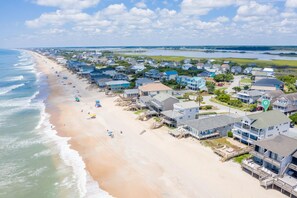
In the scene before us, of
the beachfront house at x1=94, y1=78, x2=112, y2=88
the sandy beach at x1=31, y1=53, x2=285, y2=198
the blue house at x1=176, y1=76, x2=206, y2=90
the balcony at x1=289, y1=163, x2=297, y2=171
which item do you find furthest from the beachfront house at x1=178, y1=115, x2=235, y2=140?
the beachfront house at x1=94, y1=78, x2=112, y2=88

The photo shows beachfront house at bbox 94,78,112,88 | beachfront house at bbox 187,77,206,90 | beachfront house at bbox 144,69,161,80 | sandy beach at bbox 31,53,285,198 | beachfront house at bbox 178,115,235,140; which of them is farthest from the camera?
beachfront house at bbox 144,69,161,80

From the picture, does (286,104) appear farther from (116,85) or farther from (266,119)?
(116,85)

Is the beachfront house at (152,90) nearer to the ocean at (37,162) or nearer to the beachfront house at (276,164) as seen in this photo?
the ocean at (37,162)

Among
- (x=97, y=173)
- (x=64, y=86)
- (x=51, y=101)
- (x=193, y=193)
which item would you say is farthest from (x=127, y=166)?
(x=64, y=86)

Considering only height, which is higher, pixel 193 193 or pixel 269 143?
pixel 269 143

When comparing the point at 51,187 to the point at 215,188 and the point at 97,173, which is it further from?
the point at 215,188

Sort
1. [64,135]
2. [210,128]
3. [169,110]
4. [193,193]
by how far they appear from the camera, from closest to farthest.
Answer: [193,193]
[210,128]
[64,135]
[169,110]

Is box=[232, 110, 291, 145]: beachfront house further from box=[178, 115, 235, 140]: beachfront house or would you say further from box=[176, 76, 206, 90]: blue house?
box=[176, 76, 206, 90]: blue house
